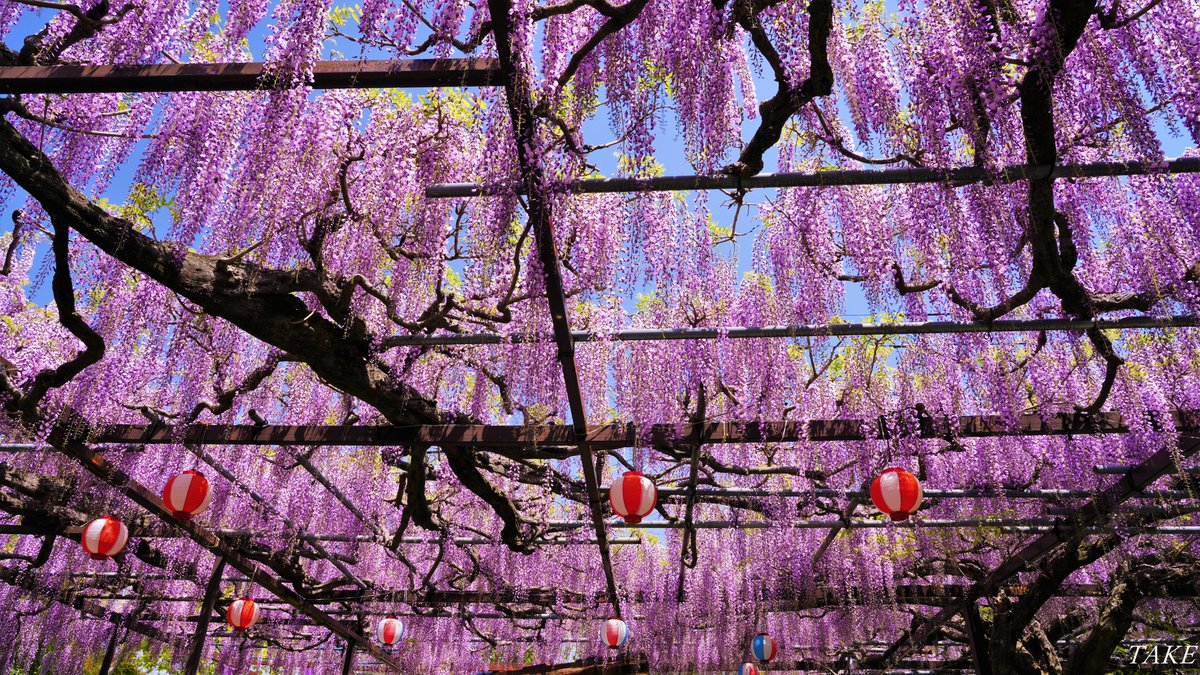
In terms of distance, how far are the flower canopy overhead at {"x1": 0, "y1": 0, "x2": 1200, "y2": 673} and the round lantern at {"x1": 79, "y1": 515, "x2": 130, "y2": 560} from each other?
0.40 meters

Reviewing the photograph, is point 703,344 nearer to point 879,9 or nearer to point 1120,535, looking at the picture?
point 879,9

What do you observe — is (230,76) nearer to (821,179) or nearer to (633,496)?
(821,179)

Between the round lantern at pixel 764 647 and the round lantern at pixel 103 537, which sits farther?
the round lantern at pixel 764 647

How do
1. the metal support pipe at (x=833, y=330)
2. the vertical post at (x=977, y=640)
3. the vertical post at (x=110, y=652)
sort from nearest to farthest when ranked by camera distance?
1. the metal support pipe at (x=833, y=330)
2. the vertical post at (x=977, y=640)
3. the vertical post at (x=110, y=652)

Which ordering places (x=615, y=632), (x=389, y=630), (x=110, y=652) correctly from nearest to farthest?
(x=615, y=632) < (x=389, y=630) < (x=110, y=652)

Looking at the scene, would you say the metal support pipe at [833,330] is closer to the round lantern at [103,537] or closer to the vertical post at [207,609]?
the round lantern at [103,537]

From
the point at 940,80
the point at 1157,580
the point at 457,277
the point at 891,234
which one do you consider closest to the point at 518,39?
the point at 940,80

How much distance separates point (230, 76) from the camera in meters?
2.88

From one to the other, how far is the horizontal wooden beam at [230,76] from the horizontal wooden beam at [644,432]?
2.45m

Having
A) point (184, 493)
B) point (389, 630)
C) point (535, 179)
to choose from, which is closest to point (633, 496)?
point (535, 179)

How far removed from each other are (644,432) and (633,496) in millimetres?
472

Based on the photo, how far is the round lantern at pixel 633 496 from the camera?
459 cm

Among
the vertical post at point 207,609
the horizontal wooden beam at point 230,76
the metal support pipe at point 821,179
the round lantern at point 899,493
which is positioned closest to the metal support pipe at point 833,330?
the round lantern at point 899,493

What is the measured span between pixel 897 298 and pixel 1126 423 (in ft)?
5.84
